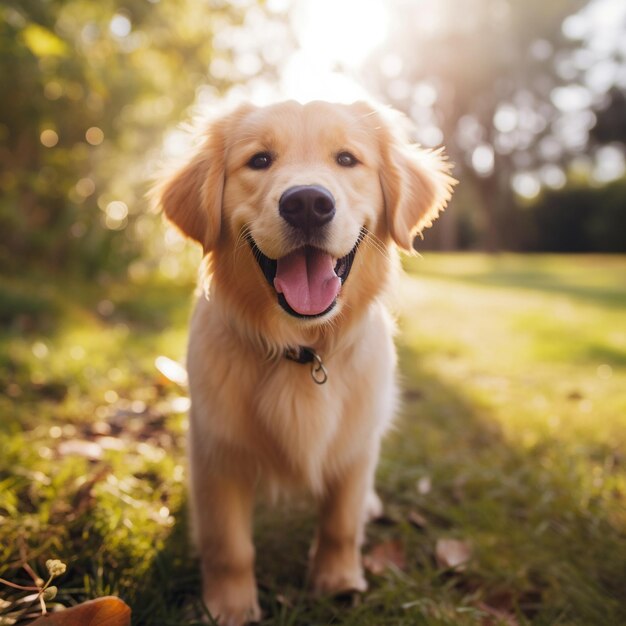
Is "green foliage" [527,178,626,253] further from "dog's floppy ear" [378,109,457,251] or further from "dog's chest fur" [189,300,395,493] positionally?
"dog's chest fur" [189,300,395,493]

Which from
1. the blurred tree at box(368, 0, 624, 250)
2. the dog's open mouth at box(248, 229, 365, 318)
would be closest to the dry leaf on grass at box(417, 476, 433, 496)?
the dog's open mouth at box(248, 229, 365, 318)

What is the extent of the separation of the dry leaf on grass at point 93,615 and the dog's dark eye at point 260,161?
4.75 feet

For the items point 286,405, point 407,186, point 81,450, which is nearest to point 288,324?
point 286,405

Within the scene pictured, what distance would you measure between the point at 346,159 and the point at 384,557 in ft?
4.96

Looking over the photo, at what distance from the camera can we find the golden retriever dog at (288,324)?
74.9 inches

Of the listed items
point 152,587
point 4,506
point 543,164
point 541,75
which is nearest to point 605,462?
point 152,587

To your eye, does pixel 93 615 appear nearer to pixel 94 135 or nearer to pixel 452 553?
pixel 452 553

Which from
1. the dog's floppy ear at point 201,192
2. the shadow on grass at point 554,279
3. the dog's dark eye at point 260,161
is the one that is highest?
the dog's dark eye at point 260,161

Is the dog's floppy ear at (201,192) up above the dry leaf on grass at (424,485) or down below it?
above

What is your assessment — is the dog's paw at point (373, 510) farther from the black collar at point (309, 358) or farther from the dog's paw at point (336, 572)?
the black collar at point (309, 358)

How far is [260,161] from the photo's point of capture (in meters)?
2.13

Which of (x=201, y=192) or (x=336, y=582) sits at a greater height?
(x=201, y=192)

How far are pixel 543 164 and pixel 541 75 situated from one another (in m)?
4.29

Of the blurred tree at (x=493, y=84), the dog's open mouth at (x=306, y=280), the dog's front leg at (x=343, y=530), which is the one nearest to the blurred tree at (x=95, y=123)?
the dog's open mouth at (x=306, y=280)
